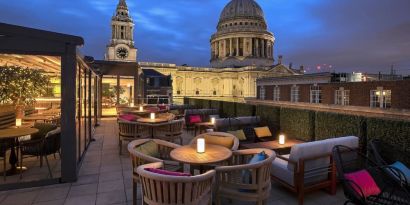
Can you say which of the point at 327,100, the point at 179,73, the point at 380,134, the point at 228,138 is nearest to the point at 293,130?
the point at 380,134

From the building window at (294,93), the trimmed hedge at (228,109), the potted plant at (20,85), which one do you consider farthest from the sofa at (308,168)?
the building window at (294,93)

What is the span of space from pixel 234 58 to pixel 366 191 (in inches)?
2994

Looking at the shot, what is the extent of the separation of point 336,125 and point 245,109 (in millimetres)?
6212

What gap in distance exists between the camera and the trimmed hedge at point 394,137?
592 cm

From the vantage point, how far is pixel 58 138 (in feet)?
22.1

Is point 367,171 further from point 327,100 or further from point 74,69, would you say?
point 327,100

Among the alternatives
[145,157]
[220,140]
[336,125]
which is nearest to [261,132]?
[336,125]

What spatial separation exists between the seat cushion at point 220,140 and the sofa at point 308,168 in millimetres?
1146

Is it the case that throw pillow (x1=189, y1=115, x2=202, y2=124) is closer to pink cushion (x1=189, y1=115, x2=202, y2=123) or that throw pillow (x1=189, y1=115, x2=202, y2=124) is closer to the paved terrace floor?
pink cushion (x1=189, y1=115, x2=202, y2=123)

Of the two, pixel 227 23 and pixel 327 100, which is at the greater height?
pixel 227 23

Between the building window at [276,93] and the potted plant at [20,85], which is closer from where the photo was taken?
the potted plant at [20,85]

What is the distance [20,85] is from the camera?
422 inches

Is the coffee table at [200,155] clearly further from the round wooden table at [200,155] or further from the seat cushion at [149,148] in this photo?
the seat cushion at [149,148]

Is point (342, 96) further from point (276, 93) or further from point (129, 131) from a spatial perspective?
point (129, 131)
